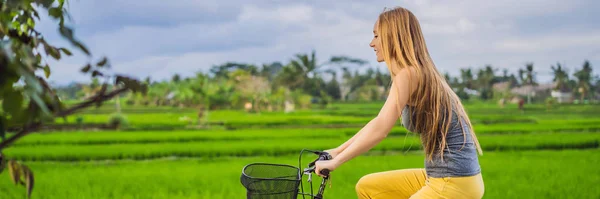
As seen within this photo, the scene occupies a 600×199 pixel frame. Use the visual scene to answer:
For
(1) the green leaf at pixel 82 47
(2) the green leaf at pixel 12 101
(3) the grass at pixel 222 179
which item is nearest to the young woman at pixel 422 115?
(1) the green leaf at pixel 82 47

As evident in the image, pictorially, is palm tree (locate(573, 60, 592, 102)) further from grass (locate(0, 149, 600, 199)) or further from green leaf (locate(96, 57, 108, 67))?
green leaf (locate(96, 57, 108, 67))

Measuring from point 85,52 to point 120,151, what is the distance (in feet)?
34.8

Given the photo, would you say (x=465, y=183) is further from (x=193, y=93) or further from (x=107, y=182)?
(x=193, y=93)

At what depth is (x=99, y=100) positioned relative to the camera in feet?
3.31

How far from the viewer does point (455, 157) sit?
6.28 ft

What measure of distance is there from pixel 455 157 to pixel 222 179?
518 cm

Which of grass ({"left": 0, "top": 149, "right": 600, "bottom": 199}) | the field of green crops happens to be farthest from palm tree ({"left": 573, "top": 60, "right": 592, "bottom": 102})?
grass ({"left": 0, "top": 149, "right": 600, "bottom": 199})

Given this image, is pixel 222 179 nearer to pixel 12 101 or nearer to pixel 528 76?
pixel 12 101

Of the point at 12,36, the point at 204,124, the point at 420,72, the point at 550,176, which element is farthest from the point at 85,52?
the point at 204,124

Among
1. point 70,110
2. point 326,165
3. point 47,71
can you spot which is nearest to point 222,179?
point 326,165

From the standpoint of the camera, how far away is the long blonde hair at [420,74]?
186cm

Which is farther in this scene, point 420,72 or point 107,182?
point 107,182

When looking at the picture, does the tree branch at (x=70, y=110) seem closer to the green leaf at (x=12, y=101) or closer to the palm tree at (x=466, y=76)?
the green leaf at (x=12, y=101)

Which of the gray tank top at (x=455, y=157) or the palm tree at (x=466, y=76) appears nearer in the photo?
the gray tank top at (x=455, y=157)
